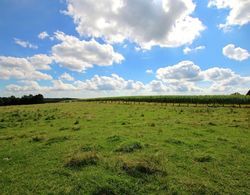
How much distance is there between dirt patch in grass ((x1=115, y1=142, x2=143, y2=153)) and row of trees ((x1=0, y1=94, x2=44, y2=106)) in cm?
Answer: 9673

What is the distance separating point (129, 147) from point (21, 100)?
10076cm

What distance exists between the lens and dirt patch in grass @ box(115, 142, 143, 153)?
1047 cm

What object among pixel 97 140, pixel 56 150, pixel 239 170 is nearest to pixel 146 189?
pixel 239 170

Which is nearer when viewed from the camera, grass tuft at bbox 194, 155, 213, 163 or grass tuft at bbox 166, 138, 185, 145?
grass tuft at bbox 194, 155, 213, 163

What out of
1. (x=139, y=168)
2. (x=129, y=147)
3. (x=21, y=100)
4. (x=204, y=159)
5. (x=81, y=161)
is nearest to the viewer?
(x=139, y=168)

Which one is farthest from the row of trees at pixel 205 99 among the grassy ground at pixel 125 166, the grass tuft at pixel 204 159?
the grass tuft at pixel 204 159

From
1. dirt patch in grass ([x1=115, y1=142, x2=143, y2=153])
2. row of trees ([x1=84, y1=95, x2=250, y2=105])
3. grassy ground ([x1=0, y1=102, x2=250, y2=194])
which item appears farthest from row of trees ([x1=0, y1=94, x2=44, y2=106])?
dirt patch in grass ([x1=115, y1=142, x2=143, y2=153])

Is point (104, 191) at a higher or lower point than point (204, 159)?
lower

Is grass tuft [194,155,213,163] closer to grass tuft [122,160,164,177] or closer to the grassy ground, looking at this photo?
the grassy ground

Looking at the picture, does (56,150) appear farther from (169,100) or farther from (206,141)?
(169,100)

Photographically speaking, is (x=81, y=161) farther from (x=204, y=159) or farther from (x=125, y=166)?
(x=204, y=159)

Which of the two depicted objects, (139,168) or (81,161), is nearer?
(139,168)

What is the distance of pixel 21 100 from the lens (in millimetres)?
99812

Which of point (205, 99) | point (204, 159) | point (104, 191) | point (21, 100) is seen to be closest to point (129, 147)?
point (204, 159)
